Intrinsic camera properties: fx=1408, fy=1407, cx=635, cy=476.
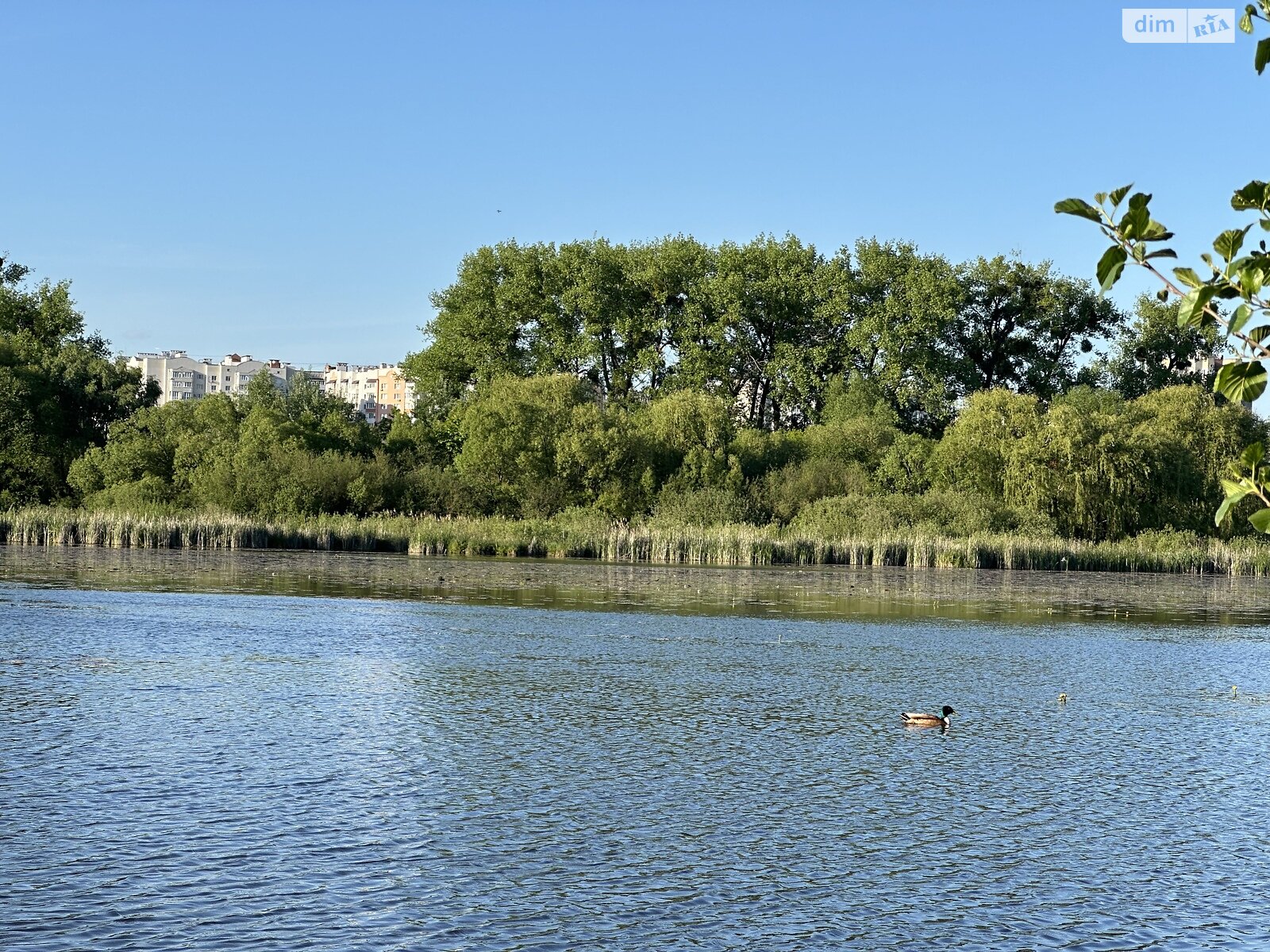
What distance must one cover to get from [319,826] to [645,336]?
63780 mm

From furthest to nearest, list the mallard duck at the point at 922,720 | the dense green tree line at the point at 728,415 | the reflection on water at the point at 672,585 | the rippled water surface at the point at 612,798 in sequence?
the dense green tree line at the point at 728,415 → the reflection on water at the point at 672,585 → the mallard duck at the point at 922,720 → the rippled water surface at the point at 612,798

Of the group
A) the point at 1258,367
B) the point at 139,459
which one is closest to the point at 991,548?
the point at 139,459

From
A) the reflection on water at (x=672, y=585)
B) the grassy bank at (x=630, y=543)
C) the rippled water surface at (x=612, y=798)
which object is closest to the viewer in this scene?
the rippled water surface at (x=612, y=798)

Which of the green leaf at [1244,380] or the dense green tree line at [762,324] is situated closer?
the green leaf at [1244,380]

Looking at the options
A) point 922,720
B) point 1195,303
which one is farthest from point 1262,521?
point 922,720

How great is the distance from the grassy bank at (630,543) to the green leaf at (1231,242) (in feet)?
133

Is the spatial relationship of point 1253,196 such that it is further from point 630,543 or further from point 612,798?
point 630,543

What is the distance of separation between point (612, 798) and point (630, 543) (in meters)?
35.8

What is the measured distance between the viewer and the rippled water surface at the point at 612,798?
839 centimetres

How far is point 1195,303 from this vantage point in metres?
3.62

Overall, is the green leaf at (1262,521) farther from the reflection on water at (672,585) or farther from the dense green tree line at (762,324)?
the dense green tree line at (762,324)

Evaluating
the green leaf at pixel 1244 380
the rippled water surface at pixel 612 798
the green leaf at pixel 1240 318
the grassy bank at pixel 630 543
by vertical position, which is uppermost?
the green leaf at pixel 1240 318

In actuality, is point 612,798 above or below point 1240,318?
below

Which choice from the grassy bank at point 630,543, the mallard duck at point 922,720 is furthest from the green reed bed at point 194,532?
the mallard duck at point 922,720
